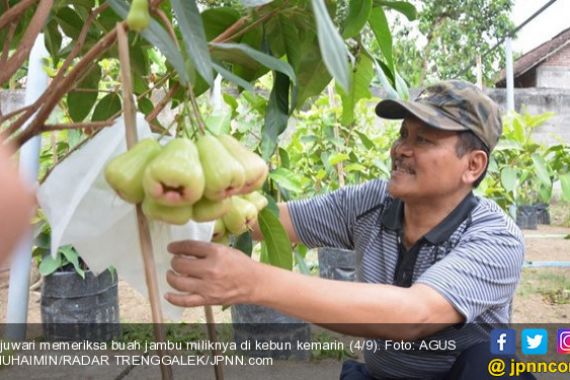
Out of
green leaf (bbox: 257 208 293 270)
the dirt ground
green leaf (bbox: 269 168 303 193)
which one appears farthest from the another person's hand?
the dirt ground

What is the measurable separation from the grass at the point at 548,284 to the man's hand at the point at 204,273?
10.3ft

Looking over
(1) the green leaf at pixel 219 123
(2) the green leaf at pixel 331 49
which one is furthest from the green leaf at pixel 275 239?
(1) the green leaf at pixel 219 123

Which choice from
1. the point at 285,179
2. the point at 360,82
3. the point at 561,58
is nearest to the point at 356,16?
the point at 360,82

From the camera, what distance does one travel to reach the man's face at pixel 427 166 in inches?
44.3

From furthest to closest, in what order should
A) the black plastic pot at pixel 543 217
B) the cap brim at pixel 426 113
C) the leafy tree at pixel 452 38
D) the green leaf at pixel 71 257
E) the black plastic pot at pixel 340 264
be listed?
1. the leafy tree at pixel 452 38
2. the black plastic pot at pixel 543 217
3. the black plastic pot at pixel 340 264
4. the green leaf at pixel 71 257
5. the cap brim at pixel 426 113

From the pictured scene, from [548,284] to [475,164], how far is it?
2966mm

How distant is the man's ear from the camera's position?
3.81 feet

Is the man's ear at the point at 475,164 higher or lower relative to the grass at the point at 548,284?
higher

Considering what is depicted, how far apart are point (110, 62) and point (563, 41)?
12.7 meters

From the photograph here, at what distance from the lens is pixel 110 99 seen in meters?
0.92

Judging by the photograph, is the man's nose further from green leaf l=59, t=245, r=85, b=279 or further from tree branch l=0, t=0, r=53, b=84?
green leaf l=59, t=245, r=85, b=279

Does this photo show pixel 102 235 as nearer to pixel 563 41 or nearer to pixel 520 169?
pixel 520 169

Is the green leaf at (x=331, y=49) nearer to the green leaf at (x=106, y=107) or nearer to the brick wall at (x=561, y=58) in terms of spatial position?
the green leaf at (x=106, y=107)

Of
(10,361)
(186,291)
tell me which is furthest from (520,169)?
(186,291)
